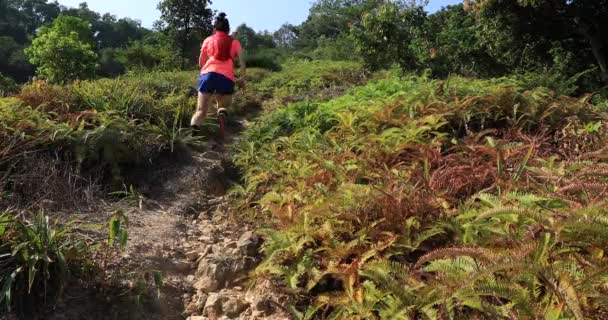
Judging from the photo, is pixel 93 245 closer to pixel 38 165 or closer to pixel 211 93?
pixel 38 165

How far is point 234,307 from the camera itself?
3385 mm

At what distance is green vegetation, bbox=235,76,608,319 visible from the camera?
2.54m

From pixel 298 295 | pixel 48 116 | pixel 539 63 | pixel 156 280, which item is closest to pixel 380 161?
pixel 298 295

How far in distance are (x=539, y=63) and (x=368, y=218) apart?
1110cm

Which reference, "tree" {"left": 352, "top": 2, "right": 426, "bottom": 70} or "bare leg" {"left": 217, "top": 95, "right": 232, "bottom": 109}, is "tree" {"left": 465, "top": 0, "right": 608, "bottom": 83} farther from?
"bare leg" {"left": 217, "top": 95, "right": 232, "bottom": 109}

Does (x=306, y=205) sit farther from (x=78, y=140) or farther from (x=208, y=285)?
(x=78, y=140)

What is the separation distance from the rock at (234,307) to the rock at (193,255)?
0.82m

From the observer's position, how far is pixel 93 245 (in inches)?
140

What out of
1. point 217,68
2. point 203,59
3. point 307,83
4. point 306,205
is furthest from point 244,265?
point 307,83

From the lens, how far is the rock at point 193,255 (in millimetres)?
4145

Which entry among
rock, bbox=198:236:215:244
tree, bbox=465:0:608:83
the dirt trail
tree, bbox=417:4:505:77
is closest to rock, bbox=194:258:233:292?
the dirt trail

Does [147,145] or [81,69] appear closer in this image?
[147,145]

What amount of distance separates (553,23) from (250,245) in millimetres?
11689

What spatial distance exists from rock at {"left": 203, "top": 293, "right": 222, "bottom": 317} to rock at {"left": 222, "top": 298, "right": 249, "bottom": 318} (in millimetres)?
41
